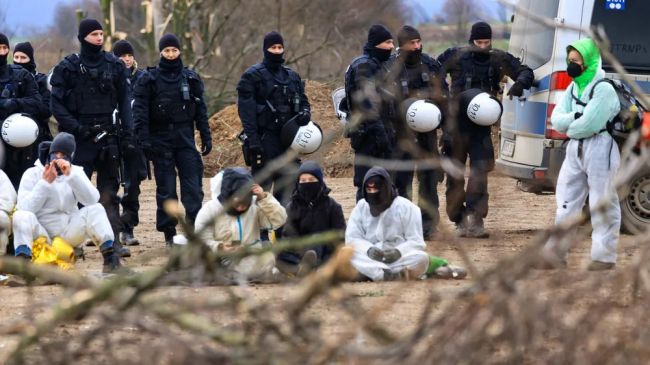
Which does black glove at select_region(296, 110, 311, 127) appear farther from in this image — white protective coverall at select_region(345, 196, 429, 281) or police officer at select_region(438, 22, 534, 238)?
white protective coverall at select_region(345, 196, 429, 281)

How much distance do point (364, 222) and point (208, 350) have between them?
550 centimetres

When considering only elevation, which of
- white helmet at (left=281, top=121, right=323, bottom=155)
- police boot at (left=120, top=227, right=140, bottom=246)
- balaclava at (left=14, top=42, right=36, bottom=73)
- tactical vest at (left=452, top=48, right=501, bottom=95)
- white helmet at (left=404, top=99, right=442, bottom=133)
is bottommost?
police boot at (left=120, top=227, right=140, bottom=246)

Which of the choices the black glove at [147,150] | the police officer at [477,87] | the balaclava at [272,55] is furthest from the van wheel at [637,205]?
the black glove at [147,150]

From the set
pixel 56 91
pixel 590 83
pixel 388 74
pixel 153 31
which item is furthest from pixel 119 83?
pixel 153 31

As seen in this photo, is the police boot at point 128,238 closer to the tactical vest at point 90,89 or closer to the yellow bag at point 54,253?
the tactical vest at point 90,89

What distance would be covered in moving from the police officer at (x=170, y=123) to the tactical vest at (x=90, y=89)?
249mm

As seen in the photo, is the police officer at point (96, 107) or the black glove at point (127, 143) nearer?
the police officer at point (96, 107)

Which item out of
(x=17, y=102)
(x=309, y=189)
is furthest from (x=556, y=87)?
(x=17, y=102)

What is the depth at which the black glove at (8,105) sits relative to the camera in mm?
11484

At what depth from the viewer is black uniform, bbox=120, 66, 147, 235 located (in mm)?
11672

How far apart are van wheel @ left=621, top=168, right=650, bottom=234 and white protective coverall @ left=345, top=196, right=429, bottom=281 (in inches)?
104

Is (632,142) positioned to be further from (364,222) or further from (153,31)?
(153,31)

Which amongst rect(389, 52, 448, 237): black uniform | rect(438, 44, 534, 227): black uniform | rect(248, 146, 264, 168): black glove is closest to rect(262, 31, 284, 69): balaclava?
rect(248, 146, 264, 168): black glove

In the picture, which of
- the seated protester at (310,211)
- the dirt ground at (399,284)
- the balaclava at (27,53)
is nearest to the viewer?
the dirt ground at (399,284)
